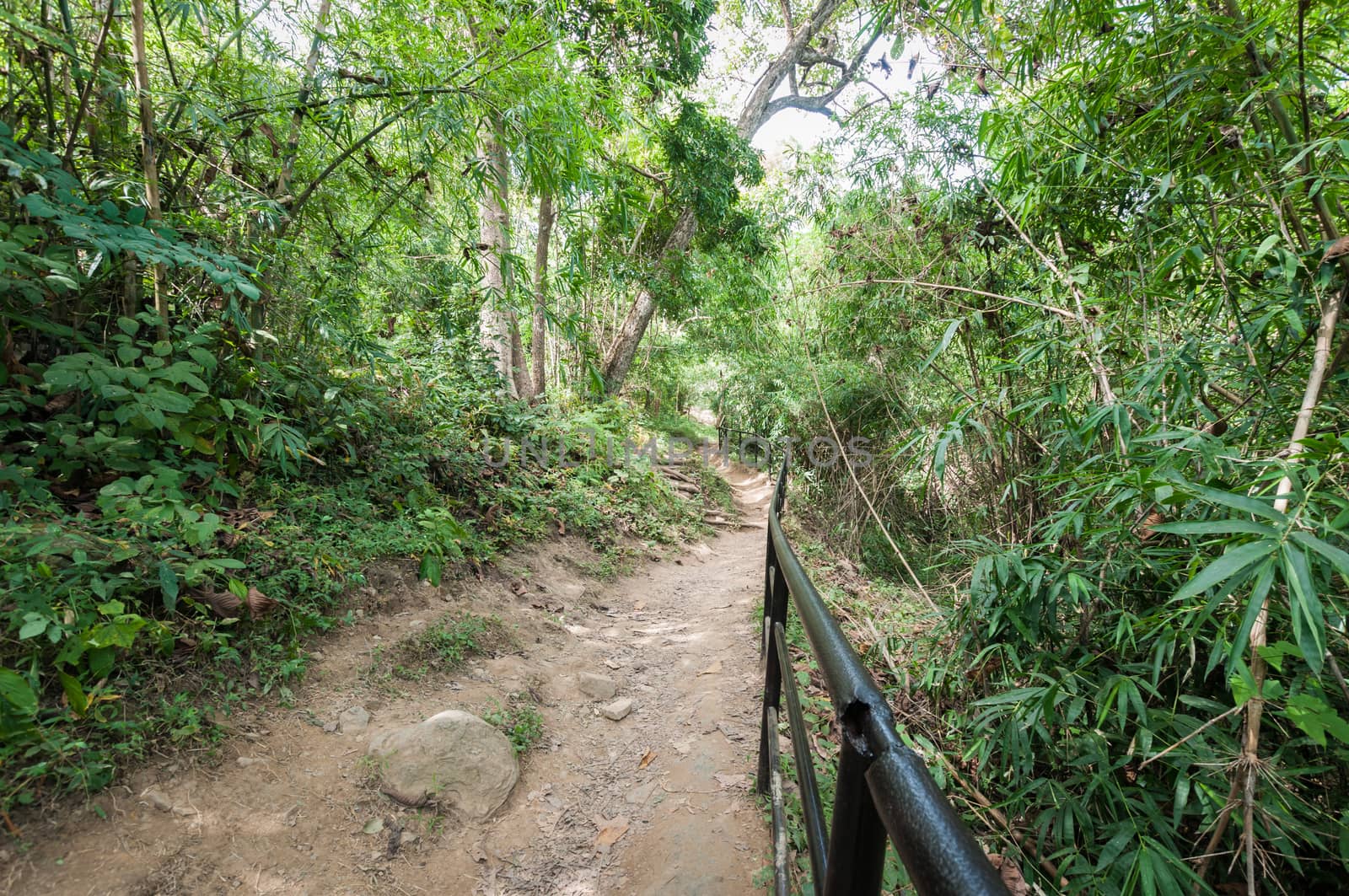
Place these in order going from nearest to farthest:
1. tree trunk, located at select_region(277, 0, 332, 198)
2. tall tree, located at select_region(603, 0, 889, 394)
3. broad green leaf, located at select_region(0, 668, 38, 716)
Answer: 1. broad green leaf, located at select_region(0, 668, 38, 716)
2. tree trunk, located at select_region(277, 0, 332, 198)
3. tall tree, located at select_region(603, 0, 889, 394)

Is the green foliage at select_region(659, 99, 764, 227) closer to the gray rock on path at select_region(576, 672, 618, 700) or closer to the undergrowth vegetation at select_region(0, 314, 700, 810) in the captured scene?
the undergrowth vegetation at select_region(0, 314, 700, 810)

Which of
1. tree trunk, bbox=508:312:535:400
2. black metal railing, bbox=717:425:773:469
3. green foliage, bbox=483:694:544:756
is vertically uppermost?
tree trunk, bbox=508:312:535:400

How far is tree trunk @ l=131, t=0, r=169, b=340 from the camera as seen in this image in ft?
8.08

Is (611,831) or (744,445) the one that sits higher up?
(744,445)

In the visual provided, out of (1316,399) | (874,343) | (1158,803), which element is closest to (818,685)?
(1158,803)

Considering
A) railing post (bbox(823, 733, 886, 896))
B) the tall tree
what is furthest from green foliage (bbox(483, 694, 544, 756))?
the tall tree

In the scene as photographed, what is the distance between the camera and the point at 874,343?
17.4ft

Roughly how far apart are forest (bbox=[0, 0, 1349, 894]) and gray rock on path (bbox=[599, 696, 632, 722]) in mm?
1289

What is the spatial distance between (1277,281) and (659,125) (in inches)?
224

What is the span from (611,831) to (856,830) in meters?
1.98

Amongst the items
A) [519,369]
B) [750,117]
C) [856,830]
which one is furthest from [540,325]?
[856,830]

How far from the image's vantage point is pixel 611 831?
7.17ft

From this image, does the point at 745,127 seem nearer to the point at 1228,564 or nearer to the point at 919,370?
the point at 919,370

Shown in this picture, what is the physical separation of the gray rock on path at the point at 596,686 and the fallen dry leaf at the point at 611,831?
0.90 m
